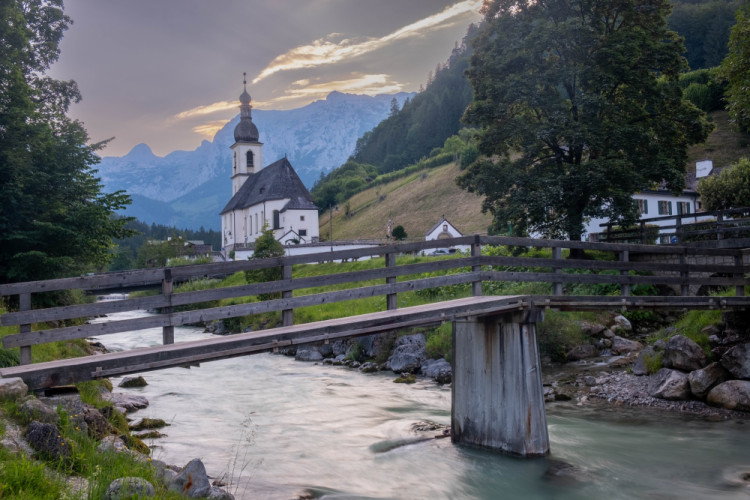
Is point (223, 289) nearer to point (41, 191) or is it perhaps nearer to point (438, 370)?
point (438, 370)

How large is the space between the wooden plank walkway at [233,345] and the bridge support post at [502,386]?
1.66 feet

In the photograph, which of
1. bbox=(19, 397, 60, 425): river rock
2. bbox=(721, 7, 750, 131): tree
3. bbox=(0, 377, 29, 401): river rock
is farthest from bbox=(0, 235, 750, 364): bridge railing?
bbox=(721, 7, 750, 131): tree

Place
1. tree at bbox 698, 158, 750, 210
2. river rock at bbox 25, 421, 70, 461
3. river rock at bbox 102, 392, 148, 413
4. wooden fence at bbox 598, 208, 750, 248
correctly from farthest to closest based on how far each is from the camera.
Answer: tree at bbox 698, 158, 750, 210
wooden fence at bbox 598, 208, 750, 248
river rock at bbox 102, 392, 148, 413
river rock at bbox 25, 421, 70, 461

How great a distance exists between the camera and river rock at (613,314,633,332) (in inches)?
840

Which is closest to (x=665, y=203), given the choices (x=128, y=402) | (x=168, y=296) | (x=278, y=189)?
(x=128, y=402)

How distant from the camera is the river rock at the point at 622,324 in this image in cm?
2134

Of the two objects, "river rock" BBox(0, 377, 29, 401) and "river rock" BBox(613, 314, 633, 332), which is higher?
"river rock" BBox(0, 377, 29, 401)

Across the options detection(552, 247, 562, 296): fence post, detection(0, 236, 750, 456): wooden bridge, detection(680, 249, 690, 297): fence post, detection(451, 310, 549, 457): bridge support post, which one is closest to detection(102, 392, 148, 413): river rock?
detection(0, 236, 750, 456): wooden bridge

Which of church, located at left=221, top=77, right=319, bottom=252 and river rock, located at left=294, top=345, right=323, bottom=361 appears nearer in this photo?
river rock, located at left=294, top=345, right=323, bottom=361

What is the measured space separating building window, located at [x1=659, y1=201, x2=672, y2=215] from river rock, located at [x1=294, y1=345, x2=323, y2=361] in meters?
33.6

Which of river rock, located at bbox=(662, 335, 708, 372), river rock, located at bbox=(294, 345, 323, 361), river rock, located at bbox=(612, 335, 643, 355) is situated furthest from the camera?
river rock, located at bbox=(294, 345, 323, 361)

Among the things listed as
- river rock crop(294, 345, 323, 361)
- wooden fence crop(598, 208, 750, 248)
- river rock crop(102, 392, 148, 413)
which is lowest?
river rock crop(294, 345, 323, 361)

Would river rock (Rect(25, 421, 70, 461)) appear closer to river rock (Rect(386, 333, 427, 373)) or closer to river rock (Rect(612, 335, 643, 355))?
river rock (Rect(386, 333, 427, 373))

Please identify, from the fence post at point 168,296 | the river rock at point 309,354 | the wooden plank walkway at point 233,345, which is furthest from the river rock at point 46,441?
the river rock at point 309,354
